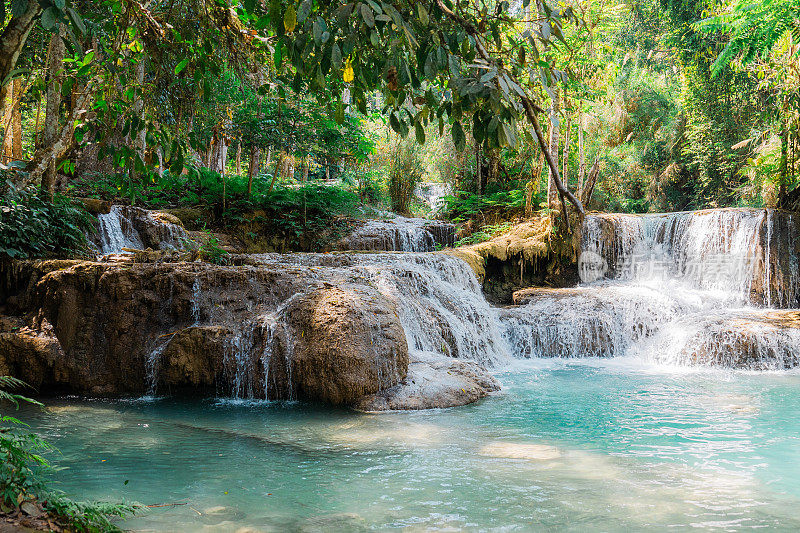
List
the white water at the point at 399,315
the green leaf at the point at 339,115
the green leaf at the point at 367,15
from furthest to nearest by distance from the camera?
1. the white water at the point at 399,315
2. the green leaf at the point at 339,115
3. the green leaf at the point at 367,15

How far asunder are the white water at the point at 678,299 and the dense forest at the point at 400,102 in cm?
172

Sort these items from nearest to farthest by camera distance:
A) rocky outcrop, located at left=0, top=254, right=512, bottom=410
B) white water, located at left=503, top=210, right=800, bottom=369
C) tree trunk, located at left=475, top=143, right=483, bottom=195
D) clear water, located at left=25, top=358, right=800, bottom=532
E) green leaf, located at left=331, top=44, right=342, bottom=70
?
green leaf, located at left=331, top=44, right=342, bottom=70 → clear water, located at left=25, top=358, right=800, bottom=532 → rocky outcrop, located at left=0, top=254, right=512, bottom=410 → white water, located at left=503, top=210, right=800, bottom=369 → tree trunk, located at left=475, top=143, right=483, bottom=195

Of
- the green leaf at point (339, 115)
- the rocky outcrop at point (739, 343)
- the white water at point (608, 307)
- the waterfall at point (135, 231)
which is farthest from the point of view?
the waterfall at point (135, 231)

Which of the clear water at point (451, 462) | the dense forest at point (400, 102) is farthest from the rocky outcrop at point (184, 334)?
the dense forest at point (400, 102)

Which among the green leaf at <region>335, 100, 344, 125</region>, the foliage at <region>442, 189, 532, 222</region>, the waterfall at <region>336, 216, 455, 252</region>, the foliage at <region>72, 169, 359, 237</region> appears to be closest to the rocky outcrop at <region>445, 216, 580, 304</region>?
the foliage at <region>442, 189, 532, 222</region>

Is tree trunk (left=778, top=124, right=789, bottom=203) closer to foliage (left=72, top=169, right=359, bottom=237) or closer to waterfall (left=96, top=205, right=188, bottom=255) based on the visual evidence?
foliage (left=72, top=169, right=359, bottom=237)

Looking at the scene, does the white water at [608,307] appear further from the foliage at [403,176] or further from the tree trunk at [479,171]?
the foliage at [403,176]

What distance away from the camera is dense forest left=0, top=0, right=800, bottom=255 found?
7.83 feet

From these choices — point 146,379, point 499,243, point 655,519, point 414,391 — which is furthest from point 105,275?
point 499,243

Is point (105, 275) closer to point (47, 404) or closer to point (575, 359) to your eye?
point (47, 404)

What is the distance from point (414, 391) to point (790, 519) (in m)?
3.84

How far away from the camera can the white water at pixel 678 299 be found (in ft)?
32.0

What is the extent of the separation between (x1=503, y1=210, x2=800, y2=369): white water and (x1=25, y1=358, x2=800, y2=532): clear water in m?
2.63

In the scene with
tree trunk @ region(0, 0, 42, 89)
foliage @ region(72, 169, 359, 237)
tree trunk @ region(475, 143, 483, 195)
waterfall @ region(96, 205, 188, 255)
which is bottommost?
tree trunk @ region(0, 0, 42, 89)
